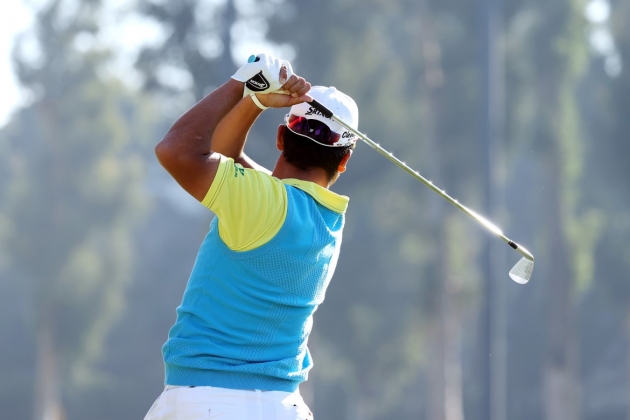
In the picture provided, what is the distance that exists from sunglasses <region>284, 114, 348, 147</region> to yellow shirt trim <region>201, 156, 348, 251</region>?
309mm

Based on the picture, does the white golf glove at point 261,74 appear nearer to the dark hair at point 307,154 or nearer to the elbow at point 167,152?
the dark hair at point 307,154

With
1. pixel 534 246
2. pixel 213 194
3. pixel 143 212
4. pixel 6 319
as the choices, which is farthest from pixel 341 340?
pixel 213 194

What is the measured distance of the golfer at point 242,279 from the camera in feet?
9.30

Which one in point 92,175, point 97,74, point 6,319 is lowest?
point 6,319

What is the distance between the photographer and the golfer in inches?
112

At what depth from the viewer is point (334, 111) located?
10.8ft

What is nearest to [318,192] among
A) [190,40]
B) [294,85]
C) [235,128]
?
[294,85]

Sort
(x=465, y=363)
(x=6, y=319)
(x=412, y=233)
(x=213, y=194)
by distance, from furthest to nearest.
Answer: (x=465, y=363) < (x=6, y=319) < (x=412, y=233) < (x=213, y=194)

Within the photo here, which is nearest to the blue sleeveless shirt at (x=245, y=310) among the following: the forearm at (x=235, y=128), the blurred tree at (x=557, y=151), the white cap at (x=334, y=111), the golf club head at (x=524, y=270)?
the white cap at (x=334, y=111)

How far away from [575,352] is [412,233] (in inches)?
207

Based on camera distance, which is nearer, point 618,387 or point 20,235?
point 20,235

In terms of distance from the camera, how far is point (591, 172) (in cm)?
2661

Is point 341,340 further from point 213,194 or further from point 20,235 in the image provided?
point 213,194

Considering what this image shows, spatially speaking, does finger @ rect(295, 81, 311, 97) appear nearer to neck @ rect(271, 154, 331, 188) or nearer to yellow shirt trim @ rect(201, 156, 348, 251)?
neck @ rect(271, 154, 331, 188)
